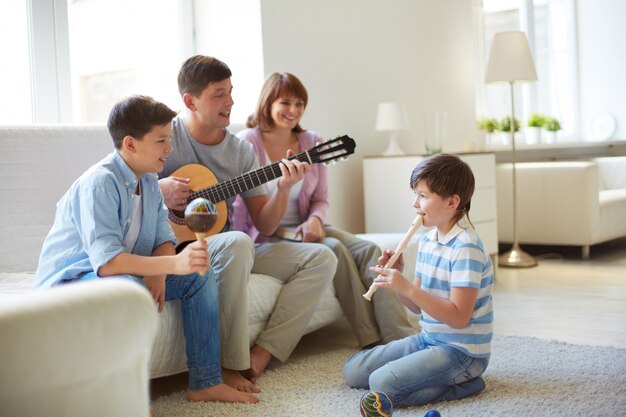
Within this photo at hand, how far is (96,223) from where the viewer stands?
1823 mm

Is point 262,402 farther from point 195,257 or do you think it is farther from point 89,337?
point 89,337

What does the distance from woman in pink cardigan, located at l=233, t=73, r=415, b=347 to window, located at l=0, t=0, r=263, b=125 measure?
0.78m

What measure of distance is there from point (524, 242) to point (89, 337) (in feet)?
14.6

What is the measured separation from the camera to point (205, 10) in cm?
376

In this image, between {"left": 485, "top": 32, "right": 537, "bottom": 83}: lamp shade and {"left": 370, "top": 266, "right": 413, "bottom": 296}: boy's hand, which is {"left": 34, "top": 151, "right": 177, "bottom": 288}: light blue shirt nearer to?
{"left": 370, "top": 266, "right": 413, "bottom": 296}: boy's hand

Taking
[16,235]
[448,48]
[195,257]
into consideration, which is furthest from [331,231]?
[448,48]

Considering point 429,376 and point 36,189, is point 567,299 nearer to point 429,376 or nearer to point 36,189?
point 429,376

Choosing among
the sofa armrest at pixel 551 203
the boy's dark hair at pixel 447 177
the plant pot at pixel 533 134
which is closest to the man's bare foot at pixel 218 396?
the boy's dark hair at pixel 447 177

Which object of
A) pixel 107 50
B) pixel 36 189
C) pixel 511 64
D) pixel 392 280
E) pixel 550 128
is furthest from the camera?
pixel 550 128

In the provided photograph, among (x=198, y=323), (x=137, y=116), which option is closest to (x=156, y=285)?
(x=198, y=323)

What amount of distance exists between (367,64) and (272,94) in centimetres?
149

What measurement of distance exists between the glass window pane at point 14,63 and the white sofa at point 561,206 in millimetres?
3078

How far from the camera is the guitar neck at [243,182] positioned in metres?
2.42

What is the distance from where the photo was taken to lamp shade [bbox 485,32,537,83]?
459 centimetres
